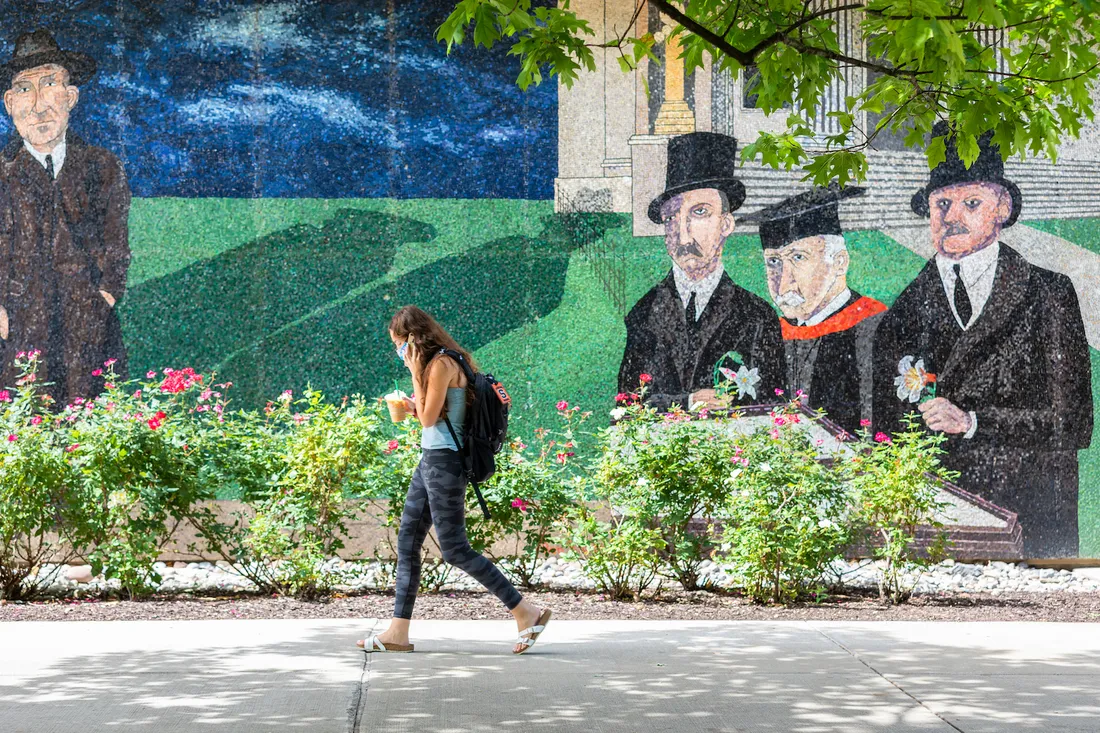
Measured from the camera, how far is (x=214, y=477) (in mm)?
7344

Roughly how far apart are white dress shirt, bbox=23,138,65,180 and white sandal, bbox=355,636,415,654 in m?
5.45

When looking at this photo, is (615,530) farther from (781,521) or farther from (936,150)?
(936,150)

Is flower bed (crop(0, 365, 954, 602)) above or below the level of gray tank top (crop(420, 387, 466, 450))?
below

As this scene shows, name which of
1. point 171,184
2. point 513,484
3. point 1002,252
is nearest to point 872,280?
point 1002,252

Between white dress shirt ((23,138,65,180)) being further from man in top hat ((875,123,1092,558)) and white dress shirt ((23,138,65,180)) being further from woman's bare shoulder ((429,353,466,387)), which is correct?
man in top hat ((875,123,1092,558))

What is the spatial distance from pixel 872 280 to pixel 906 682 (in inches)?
191

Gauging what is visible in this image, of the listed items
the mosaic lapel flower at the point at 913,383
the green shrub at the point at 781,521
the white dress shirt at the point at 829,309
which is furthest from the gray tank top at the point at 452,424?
the mosaic lapel flower at the point at 913,383

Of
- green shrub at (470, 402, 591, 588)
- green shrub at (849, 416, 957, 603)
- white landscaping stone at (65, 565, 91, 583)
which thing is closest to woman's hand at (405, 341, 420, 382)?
green shrub at (470, 402, 591, 588)

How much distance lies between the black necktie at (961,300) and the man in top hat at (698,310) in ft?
4.88

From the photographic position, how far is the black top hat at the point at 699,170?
931cm

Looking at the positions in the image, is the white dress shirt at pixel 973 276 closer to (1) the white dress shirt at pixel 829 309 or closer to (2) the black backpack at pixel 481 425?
(1) the white dress shirt at pixel 829 309

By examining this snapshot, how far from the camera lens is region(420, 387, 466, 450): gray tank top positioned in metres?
5.45

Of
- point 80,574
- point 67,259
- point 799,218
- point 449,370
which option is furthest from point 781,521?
point 67,259

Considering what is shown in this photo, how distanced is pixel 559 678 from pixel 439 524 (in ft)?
2.97
